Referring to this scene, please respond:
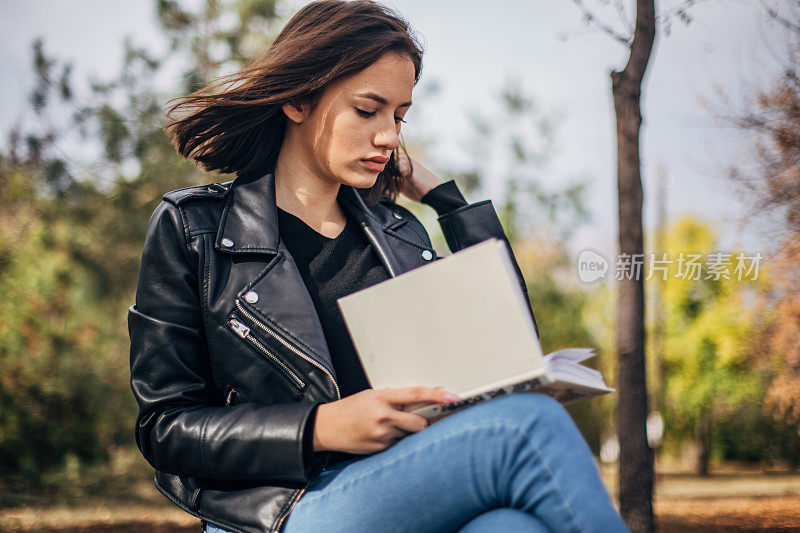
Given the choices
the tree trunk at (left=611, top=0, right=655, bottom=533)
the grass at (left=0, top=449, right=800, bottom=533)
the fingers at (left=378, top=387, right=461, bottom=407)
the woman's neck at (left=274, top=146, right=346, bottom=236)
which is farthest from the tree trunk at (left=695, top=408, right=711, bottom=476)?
the fingers at (left=378, top=387, right=461, bottom=407)

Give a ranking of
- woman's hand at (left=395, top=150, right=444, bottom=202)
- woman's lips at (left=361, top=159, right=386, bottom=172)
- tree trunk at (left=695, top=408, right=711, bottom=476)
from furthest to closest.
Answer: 1. tree trunk at (left=695, top=408, right=711, bottom=476)
2. woman's hand at (left=395, top=150, right=444, bottom=202)
3. woman's lips at (left=361, top=159, right=386, bottom=172)

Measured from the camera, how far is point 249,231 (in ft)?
5.73

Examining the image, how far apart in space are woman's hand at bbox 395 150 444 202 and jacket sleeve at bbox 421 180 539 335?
6cm

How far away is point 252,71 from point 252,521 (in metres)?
1.14

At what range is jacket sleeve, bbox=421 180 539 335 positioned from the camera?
218cm

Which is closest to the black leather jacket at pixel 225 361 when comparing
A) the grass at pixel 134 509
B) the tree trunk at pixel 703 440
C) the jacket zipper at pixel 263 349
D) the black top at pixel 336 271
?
the jacket zipper at pixel 263 349

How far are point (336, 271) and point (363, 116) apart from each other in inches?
16.6

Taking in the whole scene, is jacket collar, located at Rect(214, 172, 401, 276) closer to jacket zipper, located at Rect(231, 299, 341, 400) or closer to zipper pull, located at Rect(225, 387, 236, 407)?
jacket zipper, located at Rect(231, 299, 341, 400)

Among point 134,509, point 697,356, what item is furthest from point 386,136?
point 697,356

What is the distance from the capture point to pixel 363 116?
180 centimetres

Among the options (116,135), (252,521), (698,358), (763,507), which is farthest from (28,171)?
(698,358)

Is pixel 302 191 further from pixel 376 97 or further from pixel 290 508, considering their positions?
pixel 290 508

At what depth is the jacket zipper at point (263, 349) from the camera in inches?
62.7

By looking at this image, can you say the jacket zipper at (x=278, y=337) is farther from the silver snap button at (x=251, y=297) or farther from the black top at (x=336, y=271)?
the black top at (x=336, y=271)
